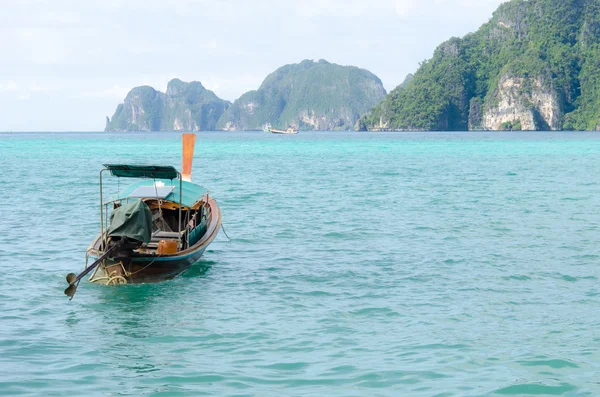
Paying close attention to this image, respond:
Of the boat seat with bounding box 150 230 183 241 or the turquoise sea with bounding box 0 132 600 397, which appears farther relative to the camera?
the boat seat with bounding box 150 230 183 241

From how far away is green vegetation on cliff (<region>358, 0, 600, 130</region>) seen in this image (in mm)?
141875

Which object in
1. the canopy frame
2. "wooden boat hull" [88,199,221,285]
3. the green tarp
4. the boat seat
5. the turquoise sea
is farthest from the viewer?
the boat seat

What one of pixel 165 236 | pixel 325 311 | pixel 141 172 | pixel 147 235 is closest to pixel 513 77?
pixel 165 236

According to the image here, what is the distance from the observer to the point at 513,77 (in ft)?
473

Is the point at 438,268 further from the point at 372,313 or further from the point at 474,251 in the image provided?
the point at 372,313

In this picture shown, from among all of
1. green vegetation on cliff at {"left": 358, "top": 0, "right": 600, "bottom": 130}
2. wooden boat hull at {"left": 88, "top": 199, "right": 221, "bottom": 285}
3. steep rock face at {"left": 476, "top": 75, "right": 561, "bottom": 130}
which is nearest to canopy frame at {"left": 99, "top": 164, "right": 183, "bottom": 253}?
wooden boat hull at {"left": 88, "top": 199, "right": 221, "bottom": 285}

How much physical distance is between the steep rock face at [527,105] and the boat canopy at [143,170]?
136845 millimetres

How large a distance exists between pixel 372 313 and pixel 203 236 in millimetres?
4909

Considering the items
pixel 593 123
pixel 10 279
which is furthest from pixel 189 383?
pixel 593 123

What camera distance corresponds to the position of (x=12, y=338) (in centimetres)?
887

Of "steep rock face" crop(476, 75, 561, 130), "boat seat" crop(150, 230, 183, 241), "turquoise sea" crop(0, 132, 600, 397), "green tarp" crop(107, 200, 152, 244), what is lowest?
"turquoise sea" crop(0, 132, 600, 397)

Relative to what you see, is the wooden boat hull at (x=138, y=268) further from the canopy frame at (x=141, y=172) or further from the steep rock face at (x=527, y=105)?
the steep rock face at (x=527, y=105)

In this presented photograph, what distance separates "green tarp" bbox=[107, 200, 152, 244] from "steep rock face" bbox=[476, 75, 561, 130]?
453 feet

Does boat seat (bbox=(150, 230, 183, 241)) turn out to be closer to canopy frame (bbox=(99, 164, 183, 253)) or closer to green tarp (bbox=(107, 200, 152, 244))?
canopy frame (bbox=(99, 164, 183, 253))
